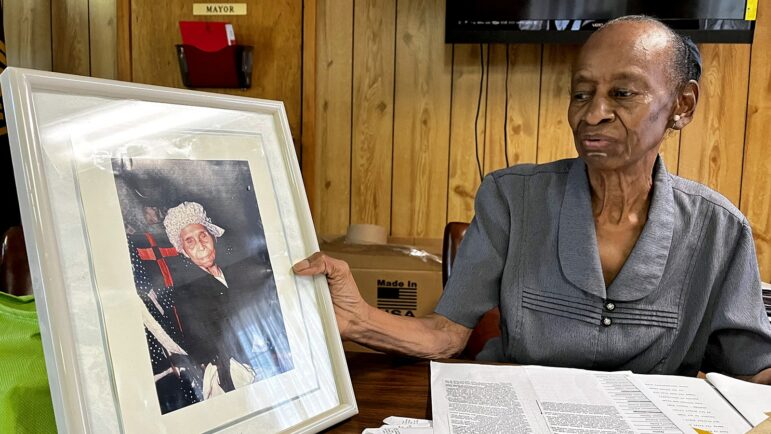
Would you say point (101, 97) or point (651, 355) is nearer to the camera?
point (101, 97)

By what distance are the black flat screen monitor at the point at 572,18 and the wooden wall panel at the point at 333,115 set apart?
1.56 ft

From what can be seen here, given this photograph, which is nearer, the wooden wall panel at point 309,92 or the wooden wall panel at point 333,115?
the wooden wall panel at point 309,92

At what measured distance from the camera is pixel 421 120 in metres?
2.48

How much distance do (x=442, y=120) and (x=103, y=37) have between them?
4.99ft

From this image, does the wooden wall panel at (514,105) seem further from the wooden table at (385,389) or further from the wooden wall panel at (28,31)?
the wooden wall panel at (28,31)

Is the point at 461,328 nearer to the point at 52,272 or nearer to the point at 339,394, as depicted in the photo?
the point at 339,394

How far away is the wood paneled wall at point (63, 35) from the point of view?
267cm

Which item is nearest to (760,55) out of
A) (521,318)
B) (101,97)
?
(521,318)

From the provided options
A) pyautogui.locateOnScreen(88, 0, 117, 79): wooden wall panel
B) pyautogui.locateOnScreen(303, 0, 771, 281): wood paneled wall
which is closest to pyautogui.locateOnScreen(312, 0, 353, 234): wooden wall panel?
pyautogui.locateOnScreen(303, 0, 771, 281): wood paneled wall

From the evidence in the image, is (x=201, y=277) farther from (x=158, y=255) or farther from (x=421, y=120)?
(x=421, y=120)

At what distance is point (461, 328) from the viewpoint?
3.79 feet

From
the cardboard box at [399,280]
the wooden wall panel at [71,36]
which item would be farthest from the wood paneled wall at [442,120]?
the wooden wall panel at [71,36]

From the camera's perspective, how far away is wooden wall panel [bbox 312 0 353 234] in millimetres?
2502

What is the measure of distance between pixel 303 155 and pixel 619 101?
159 cm
